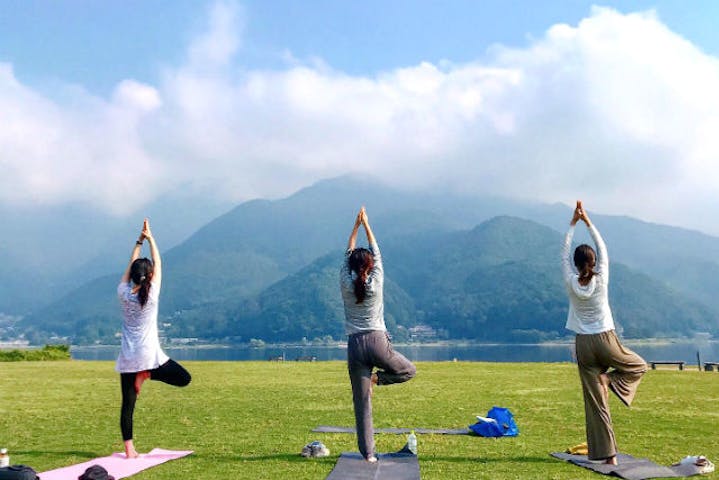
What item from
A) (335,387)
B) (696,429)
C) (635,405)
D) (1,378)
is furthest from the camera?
(1,378)

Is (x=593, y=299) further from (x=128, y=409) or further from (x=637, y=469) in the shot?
(x=128, y=409)

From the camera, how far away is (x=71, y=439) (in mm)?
10727

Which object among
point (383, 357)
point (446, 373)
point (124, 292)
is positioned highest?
point (124, 292)

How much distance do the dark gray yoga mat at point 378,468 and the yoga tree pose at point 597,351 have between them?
2.34 metres

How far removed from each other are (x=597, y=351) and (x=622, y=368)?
0.44m

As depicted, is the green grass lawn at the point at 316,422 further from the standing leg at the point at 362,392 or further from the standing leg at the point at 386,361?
the standing leg at the point at 386,361

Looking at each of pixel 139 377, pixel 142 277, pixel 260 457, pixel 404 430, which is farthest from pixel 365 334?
pixel 404 430

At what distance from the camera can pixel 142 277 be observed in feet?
29.1

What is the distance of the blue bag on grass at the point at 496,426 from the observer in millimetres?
Result: 10625

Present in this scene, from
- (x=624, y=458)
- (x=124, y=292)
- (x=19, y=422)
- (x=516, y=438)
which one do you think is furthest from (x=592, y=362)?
(x=19, y=422)

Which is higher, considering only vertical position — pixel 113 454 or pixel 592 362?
pixel 592 362

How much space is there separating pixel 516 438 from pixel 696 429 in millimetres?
3480

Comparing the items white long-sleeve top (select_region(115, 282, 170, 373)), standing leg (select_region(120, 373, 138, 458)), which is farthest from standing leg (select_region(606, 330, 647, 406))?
standing leg (select_region(120, 373, 138, 458))

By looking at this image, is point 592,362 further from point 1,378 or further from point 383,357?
point 1,378
